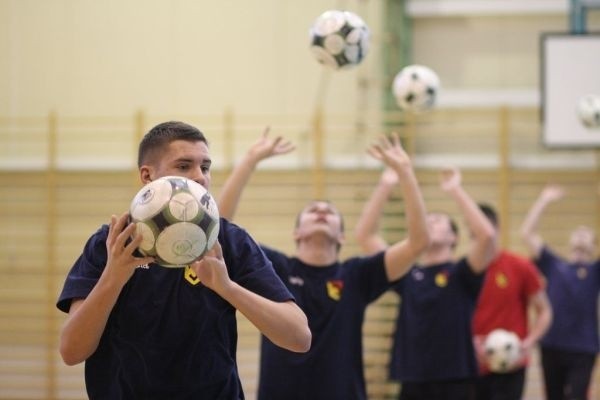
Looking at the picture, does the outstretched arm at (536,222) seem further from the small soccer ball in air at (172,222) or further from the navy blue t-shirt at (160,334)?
the small soccer ball in air at (172,222)

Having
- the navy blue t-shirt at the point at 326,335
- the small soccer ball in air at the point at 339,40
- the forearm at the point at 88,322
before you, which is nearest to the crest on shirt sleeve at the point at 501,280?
the small soccer ball in air at the point at 339,40

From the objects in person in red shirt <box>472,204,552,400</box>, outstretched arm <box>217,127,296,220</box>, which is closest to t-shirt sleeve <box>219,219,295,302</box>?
outstretched arm <box>217,127,296,220</box>

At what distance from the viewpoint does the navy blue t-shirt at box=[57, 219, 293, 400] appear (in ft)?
9.48

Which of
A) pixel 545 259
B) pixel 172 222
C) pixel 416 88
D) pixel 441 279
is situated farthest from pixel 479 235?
pixel 172 222

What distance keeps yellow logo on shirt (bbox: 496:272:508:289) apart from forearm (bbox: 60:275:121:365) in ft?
17.2

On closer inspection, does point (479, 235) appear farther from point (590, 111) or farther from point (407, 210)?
point (590, 111)

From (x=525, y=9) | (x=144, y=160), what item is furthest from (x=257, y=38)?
(x=144, y=160)

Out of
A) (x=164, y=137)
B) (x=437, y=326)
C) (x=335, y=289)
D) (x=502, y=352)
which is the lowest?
(x=502, y=352)

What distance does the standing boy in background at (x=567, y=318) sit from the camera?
347 inches

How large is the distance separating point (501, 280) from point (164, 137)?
5213 mm

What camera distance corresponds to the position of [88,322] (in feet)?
9.12

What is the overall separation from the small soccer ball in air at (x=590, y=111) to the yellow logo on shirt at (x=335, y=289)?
4353mm

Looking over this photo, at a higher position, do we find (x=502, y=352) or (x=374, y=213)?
(x=374, y=213)

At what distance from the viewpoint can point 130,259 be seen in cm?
259
